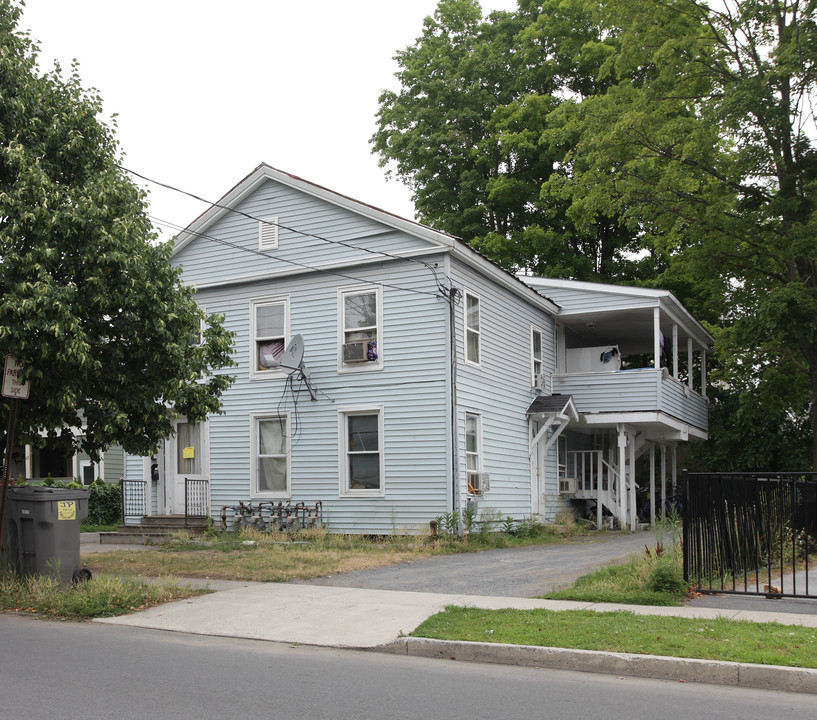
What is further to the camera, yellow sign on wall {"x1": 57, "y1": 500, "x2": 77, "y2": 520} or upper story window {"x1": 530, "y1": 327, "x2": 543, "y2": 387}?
upper story window {"x1": 530, "y1": 327, "x2": 543, "y2": 387}

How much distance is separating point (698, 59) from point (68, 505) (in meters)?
15.5

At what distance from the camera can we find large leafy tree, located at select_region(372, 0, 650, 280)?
31578 millimetres

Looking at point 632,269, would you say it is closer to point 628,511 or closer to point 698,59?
point 628,511

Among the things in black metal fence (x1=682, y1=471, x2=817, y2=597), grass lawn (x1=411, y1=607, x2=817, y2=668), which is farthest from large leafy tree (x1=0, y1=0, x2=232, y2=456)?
black metal fence (x1=682, y1=471, x2=817, y2=597)

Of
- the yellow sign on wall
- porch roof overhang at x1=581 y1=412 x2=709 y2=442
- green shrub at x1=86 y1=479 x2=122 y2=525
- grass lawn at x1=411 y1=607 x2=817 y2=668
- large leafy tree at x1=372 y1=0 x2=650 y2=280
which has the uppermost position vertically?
large leafy tree at x1=372 y1=0 x2=650 y2=280

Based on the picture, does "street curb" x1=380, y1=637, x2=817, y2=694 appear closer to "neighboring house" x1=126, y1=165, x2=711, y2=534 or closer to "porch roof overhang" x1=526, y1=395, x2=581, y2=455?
"neighboring house" x1=126, y1=165, x2=711, y2=534

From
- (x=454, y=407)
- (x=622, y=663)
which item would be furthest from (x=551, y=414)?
(x=622, y=663)

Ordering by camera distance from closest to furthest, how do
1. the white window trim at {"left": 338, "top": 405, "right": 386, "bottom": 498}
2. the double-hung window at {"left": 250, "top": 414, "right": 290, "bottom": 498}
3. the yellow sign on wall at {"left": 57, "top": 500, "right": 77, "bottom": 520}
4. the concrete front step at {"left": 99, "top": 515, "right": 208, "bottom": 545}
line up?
the yellow sign on wall at {"left": 57, "top": 500, "right": 77, "bottom": 520} < the white window trim at {"left": 338, "top": 405, "right": 386, "bottom": 498} < the concrete front step at {"left": 99, "top": 515, "right": 208, "bottom": 545} < the double-hung window at {"left": 250, "top": 414, "right": 290, "bottom": 498}

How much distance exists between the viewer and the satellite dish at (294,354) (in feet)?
60.0

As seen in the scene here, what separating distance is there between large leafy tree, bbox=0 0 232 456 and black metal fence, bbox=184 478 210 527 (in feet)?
26.0

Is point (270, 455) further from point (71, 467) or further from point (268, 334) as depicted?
point (71, 467)

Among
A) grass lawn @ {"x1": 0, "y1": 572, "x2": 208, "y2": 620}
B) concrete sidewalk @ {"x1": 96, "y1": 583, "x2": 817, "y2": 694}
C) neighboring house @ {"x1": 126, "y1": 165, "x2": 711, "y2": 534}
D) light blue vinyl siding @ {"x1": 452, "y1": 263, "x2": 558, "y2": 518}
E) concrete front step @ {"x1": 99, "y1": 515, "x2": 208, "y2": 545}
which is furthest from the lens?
concrete front step @ {"x1": 99, "y1": 515, "x2": 208, "y2": 545}

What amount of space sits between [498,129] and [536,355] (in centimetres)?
1341

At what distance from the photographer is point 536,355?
22.2 metres
